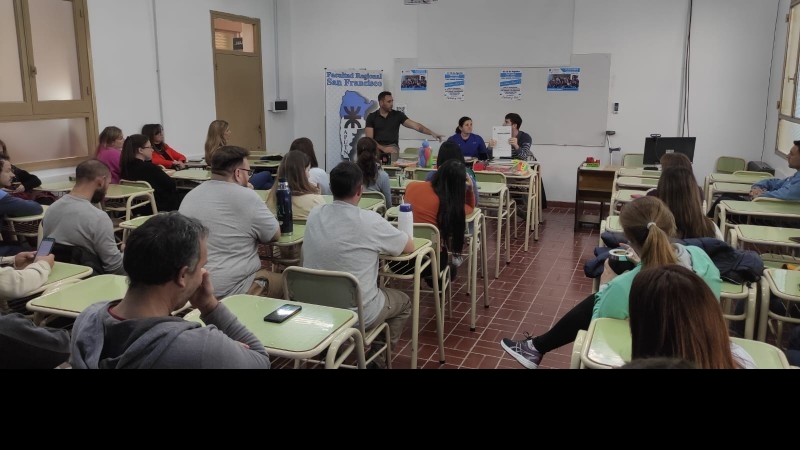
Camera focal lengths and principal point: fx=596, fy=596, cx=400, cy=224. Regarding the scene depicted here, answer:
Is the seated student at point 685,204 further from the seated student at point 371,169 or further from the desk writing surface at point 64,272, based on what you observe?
the desk writing surface at point 64,272

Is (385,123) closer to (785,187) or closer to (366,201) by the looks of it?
(366,201)

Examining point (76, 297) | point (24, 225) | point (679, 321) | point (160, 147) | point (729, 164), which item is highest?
point (160, 147)

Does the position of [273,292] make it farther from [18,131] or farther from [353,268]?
[18,131]

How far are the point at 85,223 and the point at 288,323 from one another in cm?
161

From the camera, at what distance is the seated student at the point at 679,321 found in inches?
55.1

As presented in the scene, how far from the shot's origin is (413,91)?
9070mm

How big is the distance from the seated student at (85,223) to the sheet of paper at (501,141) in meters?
4.36

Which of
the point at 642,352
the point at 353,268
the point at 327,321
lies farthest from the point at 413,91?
the point at 642,352

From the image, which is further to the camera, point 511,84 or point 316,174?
point 511,84

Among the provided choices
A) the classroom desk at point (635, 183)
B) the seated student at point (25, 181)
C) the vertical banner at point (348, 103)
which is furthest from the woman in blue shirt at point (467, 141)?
the seated student at point (25, 181)

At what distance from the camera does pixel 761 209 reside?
412 centimetres

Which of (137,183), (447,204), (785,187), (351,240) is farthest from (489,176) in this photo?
(137,183)

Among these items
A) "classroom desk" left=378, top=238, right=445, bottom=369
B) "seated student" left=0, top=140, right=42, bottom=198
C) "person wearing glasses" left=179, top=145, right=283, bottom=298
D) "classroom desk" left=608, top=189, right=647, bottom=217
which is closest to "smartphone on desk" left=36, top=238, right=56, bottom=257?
"person wearing glasses" left=179, top=145, right=283, bottom=298
